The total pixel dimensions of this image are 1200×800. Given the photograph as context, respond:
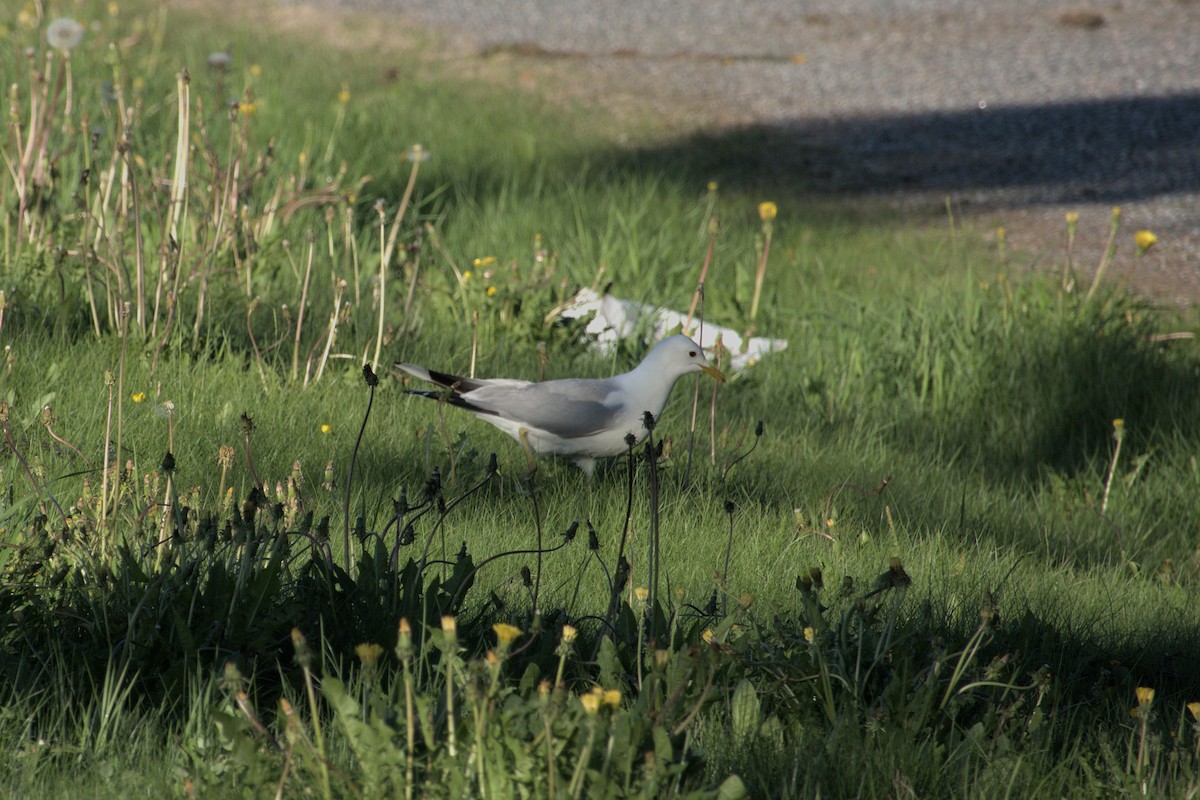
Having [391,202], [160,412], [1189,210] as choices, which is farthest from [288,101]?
[1189,210]

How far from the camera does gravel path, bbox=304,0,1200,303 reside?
23.9 feet

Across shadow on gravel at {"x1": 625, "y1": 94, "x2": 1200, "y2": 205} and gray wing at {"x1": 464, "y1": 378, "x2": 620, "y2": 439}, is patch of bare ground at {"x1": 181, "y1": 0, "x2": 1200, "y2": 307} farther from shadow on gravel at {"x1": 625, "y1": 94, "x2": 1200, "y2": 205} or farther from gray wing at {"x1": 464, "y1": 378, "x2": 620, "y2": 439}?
gray wing at {"x1": 464, "y1": 378, "x2": 620, "y2": 439}

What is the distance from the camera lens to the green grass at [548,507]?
2.11 meters

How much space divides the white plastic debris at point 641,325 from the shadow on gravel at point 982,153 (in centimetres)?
240

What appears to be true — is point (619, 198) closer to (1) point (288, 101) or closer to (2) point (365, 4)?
(1) point (288, 101)

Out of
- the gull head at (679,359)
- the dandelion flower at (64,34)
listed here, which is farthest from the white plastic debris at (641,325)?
the dandelion flower at (64,34)

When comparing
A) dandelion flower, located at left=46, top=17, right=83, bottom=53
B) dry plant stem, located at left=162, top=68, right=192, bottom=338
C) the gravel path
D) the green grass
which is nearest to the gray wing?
the green grass

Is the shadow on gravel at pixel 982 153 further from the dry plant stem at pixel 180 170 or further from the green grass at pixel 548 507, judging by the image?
the dry plant stem at pixel 180 170

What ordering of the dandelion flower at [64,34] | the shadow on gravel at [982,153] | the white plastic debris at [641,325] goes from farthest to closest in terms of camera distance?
1. the shadow on gravel at [982,153]
2. the white plastic debris at [641,325]
3. the dandelion flower at [64,34]

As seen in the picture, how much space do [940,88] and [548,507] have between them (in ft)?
23.5

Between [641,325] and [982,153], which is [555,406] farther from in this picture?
[982,153]

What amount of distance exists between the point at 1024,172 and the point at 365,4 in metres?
6.68

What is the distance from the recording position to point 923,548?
3.43 meters

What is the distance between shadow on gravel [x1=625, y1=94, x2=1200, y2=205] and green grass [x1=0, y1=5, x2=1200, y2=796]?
568 millimetres
